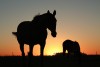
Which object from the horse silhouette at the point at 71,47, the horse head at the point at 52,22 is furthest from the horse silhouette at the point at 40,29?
the horse silhouette at the point at 71,47

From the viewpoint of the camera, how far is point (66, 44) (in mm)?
34812

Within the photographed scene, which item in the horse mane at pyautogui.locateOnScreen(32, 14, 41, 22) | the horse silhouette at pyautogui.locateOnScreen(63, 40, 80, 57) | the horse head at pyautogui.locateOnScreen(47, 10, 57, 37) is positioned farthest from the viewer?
the horse silhouette at pyautogui.locateOnScreen(63, 40, 80, 57)

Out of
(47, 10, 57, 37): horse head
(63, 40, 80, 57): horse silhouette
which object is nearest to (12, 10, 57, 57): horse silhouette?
(47, 10, 57, 37): horse head

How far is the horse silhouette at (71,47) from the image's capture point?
28697 mm

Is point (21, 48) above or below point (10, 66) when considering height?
above

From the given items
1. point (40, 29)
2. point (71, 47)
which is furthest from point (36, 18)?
point (71, 47)

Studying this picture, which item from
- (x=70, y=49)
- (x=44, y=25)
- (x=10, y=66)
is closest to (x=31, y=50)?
(x=44, y=25)

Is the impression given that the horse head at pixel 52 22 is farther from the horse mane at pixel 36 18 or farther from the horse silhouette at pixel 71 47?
the horse silhouette at pixel 71 47

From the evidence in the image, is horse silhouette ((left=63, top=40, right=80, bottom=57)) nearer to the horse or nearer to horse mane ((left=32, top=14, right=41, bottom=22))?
the horse

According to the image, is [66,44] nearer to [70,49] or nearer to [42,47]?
[70,49]

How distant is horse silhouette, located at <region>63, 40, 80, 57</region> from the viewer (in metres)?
28.7

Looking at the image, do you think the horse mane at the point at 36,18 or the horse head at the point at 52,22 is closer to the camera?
the horse head at the point at 52,22

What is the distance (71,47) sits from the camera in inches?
1265

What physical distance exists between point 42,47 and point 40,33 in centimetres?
77
